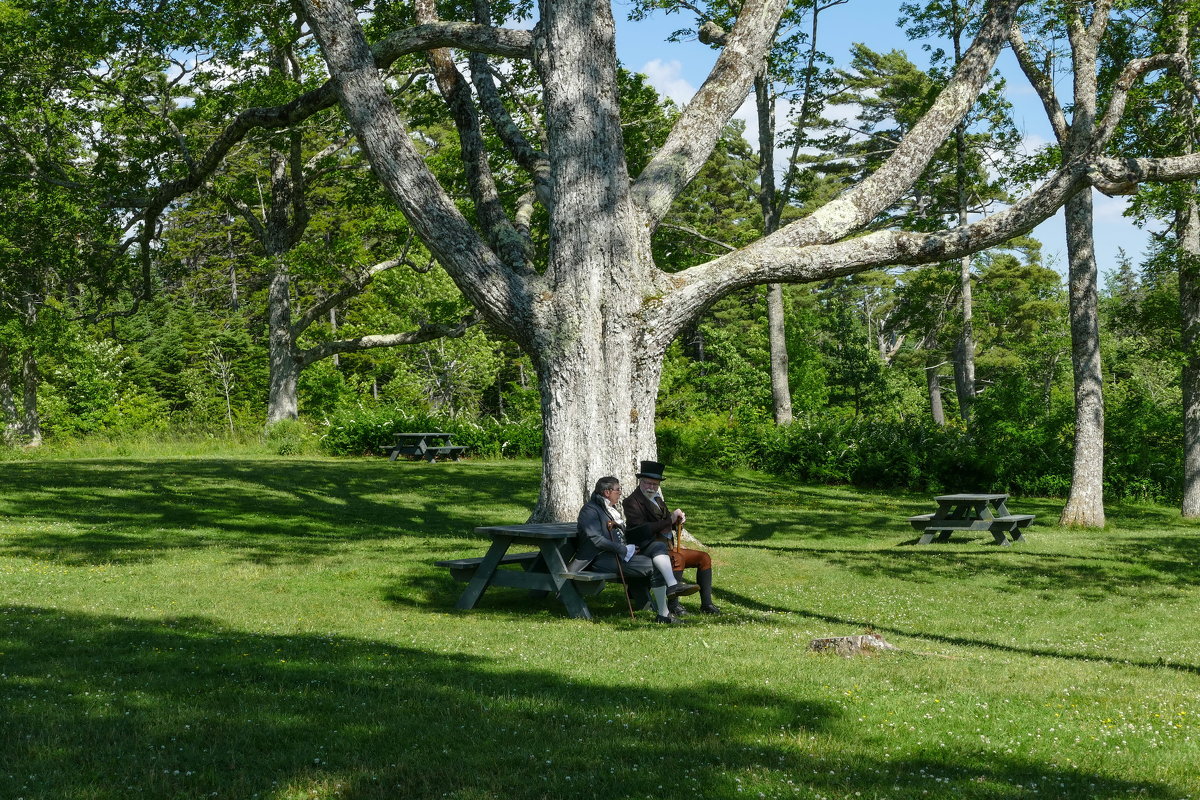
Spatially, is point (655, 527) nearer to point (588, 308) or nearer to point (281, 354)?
point (588, 308)

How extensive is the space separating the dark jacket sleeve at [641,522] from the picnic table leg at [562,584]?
2.69 ft

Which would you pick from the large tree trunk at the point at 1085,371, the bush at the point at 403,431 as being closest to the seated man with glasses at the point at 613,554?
the large tree trunk at the point at 1085,371

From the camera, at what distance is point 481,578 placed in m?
9.77

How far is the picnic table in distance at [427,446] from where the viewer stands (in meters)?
29.6

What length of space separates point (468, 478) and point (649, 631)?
53.0ft

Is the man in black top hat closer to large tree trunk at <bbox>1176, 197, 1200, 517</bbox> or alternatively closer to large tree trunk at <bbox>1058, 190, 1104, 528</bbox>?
large tree trunk at <bbox>1058, 190, 1104, 528</bbox>

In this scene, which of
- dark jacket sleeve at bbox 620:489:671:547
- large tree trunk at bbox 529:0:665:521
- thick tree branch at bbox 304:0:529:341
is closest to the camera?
dark jacket sleeve at bbox 620:489:671:547

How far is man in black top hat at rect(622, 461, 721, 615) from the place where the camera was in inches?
394

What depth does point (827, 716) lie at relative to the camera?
18.9 feet

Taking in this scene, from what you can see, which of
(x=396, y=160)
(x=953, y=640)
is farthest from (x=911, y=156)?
(x=396, y=160)

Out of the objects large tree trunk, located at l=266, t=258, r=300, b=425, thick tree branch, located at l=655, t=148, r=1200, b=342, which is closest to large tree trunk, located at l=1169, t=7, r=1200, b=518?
thick tree branch, located at l=655, t=148, r=1200, b=342

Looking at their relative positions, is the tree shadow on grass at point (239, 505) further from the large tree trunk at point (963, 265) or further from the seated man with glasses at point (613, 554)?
the large tree trunk at point (963, 265)

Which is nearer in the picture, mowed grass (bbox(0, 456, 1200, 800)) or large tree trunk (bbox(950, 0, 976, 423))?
mowed grass (bbox(0, 456, 1200, 800))

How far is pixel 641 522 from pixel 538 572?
1.09 meters
